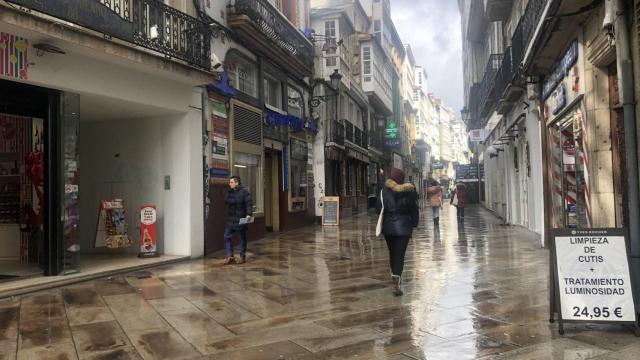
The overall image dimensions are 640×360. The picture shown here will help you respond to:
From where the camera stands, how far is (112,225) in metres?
10.8

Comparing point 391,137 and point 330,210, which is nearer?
point 330,210

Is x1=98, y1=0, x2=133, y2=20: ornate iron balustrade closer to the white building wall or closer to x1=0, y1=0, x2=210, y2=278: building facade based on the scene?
x1=0, y1=0, x2=210, y2=278: building facade

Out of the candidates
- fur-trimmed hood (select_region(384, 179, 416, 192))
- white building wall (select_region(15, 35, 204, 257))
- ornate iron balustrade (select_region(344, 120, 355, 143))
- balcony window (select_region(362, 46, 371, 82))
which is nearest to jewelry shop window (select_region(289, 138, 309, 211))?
ornate iron balustrade (select_region(344, 120, 355, 143))

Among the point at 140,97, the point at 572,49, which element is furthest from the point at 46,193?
the point at 572,49

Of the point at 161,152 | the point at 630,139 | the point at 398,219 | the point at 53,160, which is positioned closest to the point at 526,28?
the point at 398,219

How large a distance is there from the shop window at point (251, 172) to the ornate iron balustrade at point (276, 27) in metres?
3.34

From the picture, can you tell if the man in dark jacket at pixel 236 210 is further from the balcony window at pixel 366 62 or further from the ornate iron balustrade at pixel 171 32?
the balcony window at pixel 366 62

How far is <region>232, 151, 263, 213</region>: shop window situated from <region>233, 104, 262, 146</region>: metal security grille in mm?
417

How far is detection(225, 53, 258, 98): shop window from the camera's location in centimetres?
1376

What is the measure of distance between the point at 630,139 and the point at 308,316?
4.01 m

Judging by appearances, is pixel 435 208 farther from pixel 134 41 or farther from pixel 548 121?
pixel 134 41

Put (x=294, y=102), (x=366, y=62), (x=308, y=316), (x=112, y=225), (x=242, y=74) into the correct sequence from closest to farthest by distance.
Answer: (x=308, y=316) < (x=112, y=225) < (x=242, y=74) < (x=294, y=102) < (x=366, y=62)

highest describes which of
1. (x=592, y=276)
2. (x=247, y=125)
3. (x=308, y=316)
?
(x=247, y=125)

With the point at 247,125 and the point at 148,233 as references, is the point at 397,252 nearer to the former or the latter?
the point at 148,233
